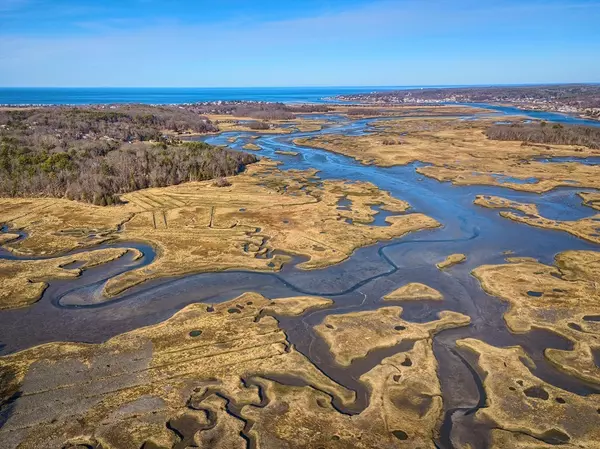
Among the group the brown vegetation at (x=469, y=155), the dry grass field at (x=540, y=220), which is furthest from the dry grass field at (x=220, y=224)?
the brown vegetation at (x=469, y=155)

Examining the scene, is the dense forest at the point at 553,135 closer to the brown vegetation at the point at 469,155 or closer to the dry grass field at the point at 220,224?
the brown vegetation at the point at 469,155

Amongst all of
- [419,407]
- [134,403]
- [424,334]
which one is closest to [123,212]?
[134,403]

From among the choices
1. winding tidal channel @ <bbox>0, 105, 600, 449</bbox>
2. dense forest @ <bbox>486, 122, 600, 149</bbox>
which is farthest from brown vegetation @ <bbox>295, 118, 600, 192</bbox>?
winding tidal channel @ <bbox>0, 105, 600, 449</bbox>

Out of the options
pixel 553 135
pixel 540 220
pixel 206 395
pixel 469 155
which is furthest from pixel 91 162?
pixel 553 135

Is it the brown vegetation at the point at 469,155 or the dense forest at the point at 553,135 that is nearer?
the brown vegetation at the point at 469,155

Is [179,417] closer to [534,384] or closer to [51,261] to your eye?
[534,384]

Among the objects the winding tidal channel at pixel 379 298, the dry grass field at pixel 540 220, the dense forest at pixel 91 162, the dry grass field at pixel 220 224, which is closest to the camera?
the winding tidal channel at pixel 379 298
